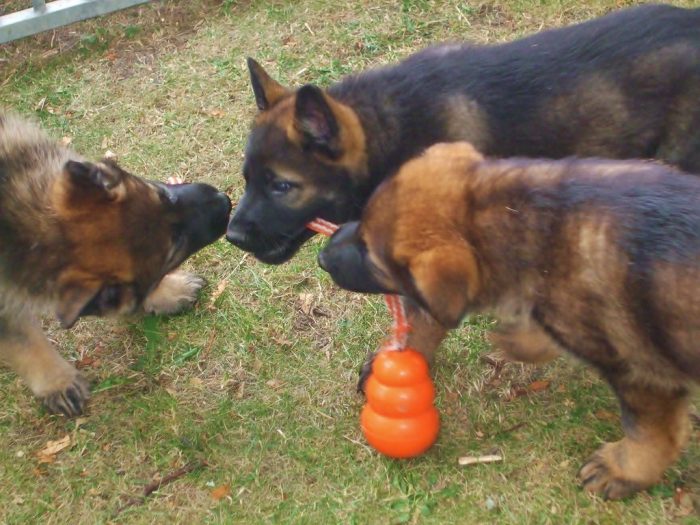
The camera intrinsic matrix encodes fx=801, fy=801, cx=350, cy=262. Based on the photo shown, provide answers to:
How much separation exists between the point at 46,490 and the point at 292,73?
3289 millimetres

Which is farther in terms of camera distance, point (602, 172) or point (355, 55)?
point (355, 55)

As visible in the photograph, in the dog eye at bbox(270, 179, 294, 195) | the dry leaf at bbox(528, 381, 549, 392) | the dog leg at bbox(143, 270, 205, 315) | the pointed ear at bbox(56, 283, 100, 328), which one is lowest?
the dry leaf at bbox(528, 381, 549, 392)

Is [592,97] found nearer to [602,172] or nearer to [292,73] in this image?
[602,172]

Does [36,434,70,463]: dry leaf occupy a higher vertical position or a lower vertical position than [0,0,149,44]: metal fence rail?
lower

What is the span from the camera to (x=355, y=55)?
18.7 feet

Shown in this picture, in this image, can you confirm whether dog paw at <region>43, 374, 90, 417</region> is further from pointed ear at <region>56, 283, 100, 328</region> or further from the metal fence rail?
the metal fence rail

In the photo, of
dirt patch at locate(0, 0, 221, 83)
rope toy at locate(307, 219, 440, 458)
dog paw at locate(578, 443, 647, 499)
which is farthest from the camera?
dirt patch at locate(0, 0, 221, 83)

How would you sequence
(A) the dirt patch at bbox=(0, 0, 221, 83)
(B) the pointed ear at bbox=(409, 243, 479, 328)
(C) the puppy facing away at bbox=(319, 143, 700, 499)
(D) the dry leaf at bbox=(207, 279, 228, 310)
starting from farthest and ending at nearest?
(A) the dirt patch at bbox=(0, 0, 221, 83)
(D) the dry leaf at bbox=(207, 279, 228, 310)
(B) the pointed ear at bbox=(409, 243, 479, 328)
(C) the puppy facing away at bbox=(319, 143, 700, 499)

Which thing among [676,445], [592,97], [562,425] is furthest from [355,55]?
[676,445]

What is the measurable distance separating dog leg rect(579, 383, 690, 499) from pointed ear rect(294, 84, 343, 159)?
165 cm

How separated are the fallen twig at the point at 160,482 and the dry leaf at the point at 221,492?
0.15 meters

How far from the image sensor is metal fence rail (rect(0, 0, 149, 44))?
20.1ft

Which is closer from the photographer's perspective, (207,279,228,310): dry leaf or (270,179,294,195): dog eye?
(270,179,294,195): dog eye

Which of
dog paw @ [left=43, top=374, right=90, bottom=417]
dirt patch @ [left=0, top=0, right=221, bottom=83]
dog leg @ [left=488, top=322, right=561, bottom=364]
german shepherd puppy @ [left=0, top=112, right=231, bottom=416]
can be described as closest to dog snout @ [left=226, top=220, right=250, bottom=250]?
german shepherd puppy @ [left=0, top=112, right=231, bottom=416]
